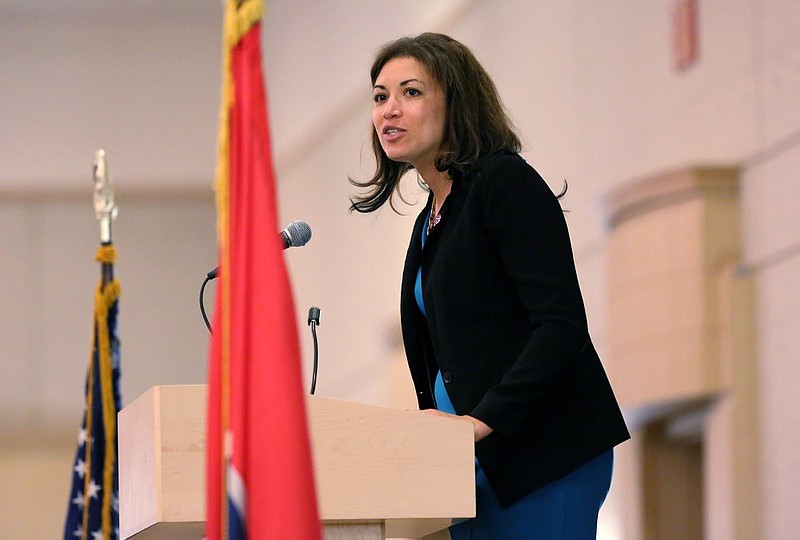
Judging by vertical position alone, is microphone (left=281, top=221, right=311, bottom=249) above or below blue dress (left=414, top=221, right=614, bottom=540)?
above

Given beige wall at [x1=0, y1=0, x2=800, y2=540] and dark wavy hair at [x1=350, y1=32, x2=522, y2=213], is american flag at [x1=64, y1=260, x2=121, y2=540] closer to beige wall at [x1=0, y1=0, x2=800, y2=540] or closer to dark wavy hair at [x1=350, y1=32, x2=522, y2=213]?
dark wavy hair at [x1=350, y1=32, x2=522, y2=213]

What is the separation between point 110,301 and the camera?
5.15m

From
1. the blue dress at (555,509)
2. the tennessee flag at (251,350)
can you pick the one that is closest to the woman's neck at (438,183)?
the blue dress at (555,509)

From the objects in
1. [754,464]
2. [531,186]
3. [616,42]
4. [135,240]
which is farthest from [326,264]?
[531,186]

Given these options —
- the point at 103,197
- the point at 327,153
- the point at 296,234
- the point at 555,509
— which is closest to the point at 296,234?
the point at 296,234

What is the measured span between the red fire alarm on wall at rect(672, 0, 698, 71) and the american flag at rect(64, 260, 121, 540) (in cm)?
373

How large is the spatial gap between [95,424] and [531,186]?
2.82 m

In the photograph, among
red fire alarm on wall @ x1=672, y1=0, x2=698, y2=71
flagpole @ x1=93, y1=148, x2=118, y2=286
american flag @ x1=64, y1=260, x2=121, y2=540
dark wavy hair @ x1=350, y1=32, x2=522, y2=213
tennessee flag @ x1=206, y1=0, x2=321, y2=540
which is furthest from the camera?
red fire alarm on wall @ x1=672, y1=0, x2=698, y2=71

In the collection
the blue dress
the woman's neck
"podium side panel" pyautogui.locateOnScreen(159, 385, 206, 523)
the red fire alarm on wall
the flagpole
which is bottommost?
the blue dress

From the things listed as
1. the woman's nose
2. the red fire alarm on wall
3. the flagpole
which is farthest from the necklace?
the red fire alarm on wall

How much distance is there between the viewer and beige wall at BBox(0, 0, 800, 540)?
704 cm

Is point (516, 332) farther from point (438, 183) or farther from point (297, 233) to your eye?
point (297, 233)

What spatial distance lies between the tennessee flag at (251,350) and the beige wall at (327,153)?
5137 millimetres

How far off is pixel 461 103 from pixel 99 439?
2.66 m
